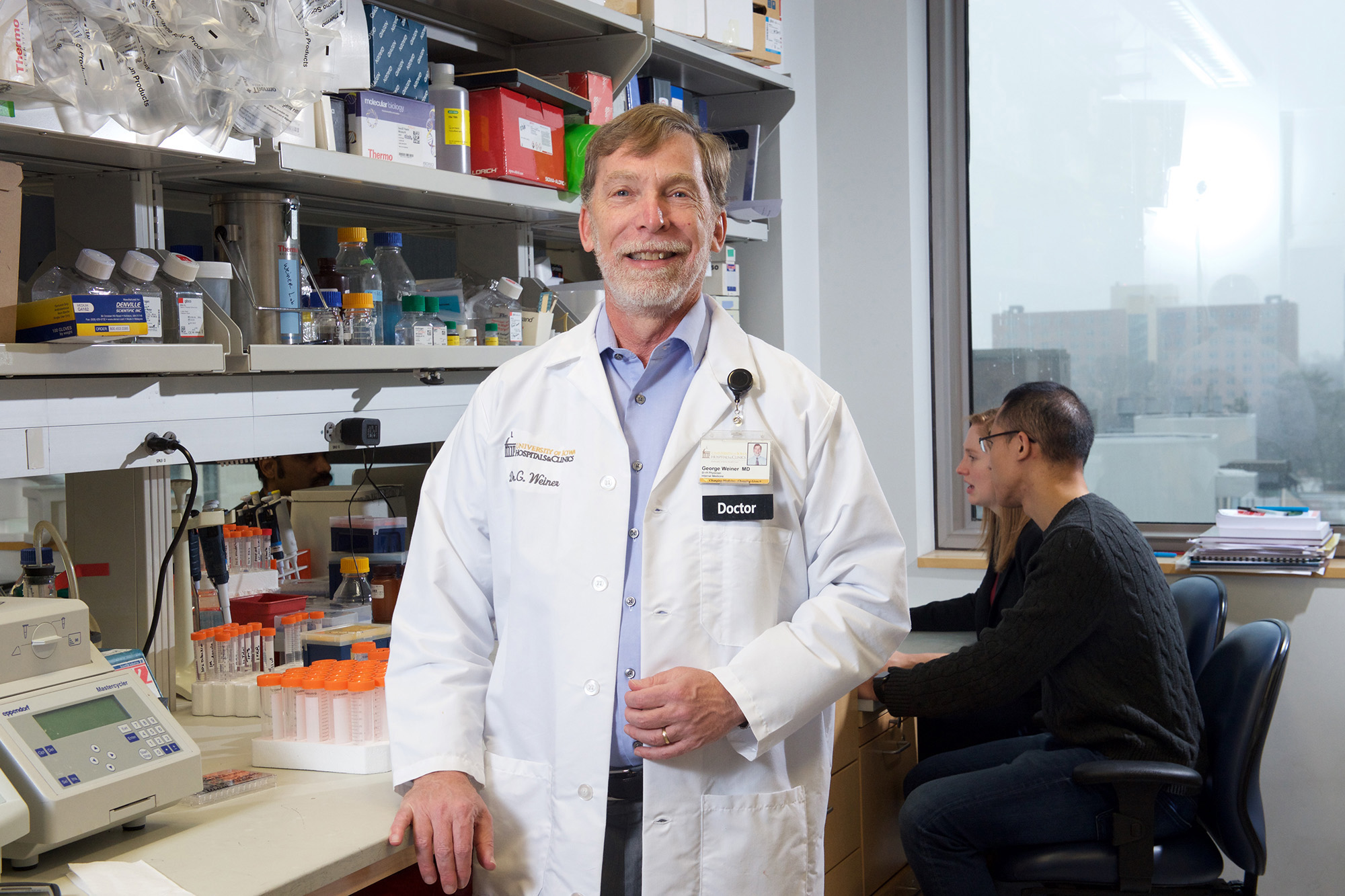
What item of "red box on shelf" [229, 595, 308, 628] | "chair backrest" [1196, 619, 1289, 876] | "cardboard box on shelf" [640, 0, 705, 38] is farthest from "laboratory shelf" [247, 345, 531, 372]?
"chair backrest" [1196, 619, 1289, 876]

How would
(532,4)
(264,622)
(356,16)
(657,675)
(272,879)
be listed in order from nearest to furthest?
1. (272,879)
2. (657,675)
3. (356,16)
4. (264,622)
5. (532,4)

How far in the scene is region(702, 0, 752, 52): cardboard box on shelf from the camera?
2.66m

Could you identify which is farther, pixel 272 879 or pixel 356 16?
pixel 356 16

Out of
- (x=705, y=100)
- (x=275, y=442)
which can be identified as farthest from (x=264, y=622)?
(x=705, y=100)

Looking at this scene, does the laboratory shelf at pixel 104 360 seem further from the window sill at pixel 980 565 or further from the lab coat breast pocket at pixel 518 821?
the window sill at pixel 980 565

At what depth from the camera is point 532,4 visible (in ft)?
7.14

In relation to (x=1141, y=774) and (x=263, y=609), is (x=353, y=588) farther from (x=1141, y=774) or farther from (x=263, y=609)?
(x=1141, y=774)

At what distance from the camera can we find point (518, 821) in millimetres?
1363

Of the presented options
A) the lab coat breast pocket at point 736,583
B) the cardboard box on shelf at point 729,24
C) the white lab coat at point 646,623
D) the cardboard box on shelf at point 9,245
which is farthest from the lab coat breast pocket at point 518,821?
the cardboard box on shelf at point 729,24

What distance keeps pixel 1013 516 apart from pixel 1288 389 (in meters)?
1.10

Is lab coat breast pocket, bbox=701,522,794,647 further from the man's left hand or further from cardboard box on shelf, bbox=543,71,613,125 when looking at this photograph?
cardboard box on shelf, bbox=543,71,613,125

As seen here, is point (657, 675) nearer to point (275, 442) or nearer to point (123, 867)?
point (123, 867)

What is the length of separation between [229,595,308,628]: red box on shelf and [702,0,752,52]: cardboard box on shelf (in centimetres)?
164

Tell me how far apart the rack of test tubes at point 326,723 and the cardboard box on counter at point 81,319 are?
Answer: 1.66 feet
